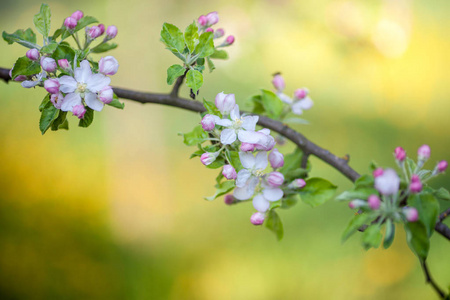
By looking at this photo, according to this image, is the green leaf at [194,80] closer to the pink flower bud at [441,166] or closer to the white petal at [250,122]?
the white petal at [250,122]

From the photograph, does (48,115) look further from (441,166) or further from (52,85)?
(441,166)

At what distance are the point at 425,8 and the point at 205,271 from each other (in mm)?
1399

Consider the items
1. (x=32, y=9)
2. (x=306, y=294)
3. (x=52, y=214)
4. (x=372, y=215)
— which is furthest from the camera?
(x=32, y=9)

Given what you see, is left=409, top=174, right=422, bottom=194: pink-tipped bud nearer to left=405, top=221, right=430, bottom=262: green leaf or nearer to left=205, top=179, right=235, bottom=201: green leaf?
left=405, top=221, right=430, bottom=262: green leaf

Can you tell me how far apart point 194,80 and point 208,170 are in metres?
1.24

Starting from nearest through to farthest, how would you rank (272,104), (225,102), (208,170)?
1. (225,102)
2. (272,104)
3. (208,170)

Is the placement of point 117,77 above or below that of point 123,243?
above

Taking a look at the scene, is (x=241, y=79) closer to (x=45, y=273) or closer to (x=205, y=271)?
(x=205, y=271)

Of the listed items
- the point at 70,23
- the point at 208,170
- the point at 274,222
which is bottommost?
the point at 208,170

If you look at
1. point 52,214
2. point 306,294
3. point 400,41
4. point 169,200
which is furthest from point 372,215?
point 400,41

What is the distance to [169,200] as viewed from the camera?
66.6 inches

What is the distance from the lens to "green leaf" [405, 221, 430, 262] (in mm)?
433

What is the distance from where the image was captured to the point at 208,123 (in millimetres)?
485

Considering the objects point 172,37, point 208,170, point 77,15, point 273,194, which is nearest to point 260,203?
point 273,194
